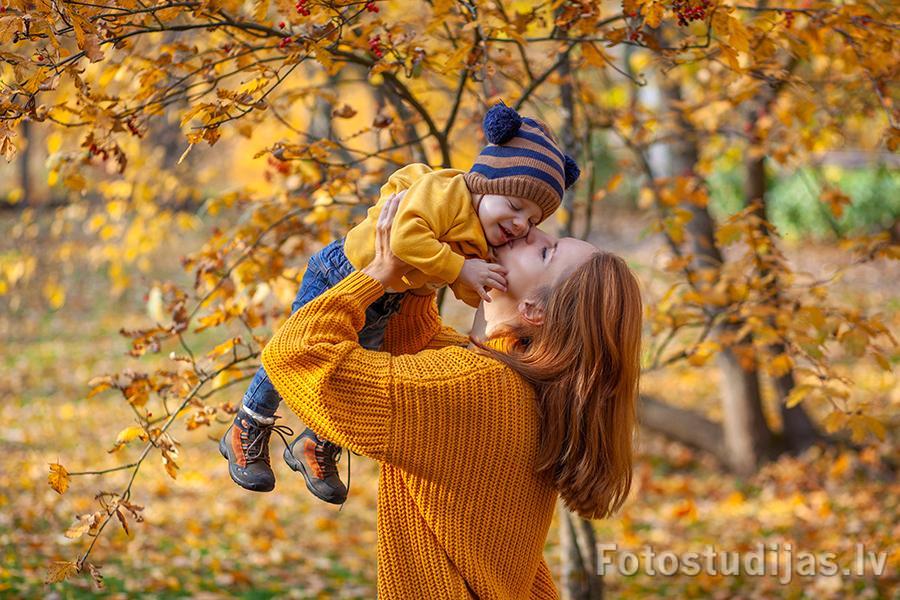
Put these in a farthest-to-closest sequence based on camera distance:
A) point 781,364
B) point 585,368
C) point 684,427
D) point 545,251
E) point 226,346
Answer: point 684,427 → point 781,364 → point 226,346 → point 545,251 → point 585,368

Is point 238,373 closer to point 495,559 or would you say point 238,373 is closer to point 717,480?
point 495,559

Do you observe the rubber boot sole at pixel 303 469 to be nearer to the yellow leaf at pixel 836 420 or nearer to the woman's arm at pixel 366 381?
the woman's arm at pixel 366 381

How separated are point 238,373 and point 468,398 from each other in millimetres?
1325

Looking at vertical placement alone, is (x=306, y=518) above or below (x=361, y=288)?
below

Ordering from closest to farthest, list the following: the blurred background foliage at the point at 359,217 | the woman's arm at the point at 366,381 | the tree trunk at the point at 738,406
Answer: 1. the woman's arm at the point at 366,381
2. the blurred background foliage at the point at 359,217
3. the tree trunk at the point at 738,406

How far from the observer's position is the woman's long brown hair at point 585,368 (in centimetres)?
237

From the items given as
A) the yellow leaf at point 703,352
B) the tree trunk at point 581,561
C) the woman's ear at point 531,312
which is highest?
the yellow leaf at point 703,352

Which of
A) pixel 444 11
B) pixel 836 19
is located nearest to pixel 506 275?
pixel 444 11

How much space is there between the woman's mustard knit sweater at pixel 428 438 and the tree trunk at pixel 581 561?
67.1 inches

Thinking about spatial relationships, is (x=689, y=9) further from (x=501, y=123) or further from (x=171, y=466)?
(x=171, y=466)

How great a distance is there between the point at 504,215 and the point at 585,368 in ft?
1.42

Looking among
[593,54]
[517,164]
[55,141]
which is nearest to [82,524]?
[517,164]

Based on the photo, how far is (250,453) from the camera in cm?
256

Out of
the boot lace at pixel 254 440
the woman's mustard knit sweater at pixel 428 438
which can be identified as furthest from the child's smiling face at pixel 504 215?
the boot lace at pixel 254 440
